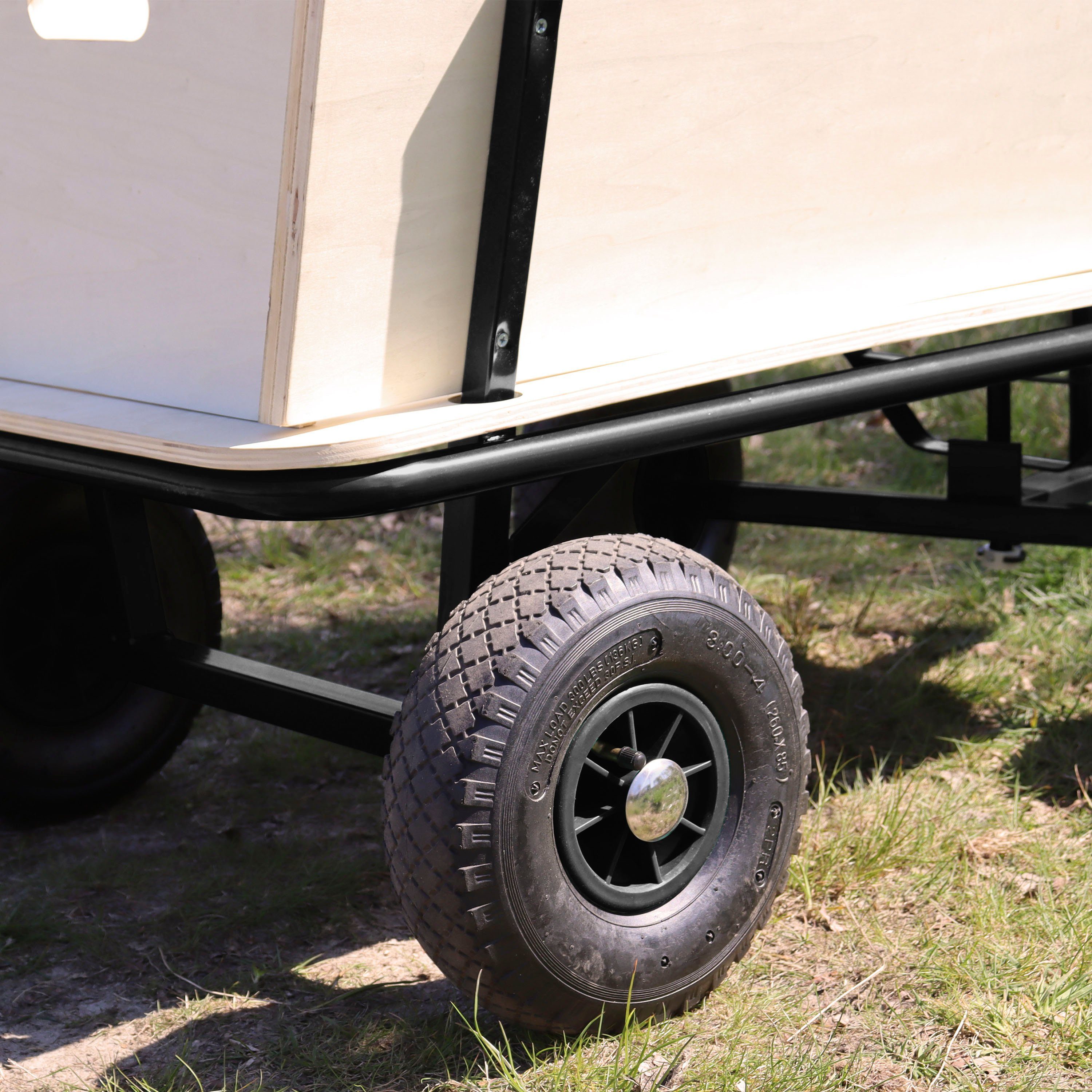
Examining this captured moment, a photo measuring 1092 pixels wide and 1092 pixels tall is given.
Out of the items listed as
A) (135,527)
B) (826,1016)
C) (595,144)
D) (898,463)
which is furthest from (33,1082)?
(898,463)

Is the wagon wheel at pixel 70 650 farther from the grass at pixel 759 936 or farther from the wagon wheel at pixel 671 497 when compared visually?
the wagon wheel at pixel 671 497

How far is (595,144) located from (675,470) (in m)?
1.66

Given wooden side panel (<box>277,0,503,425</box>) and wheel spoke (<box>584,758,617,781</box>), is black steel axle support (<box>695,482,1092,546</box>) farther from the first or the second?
wooden side panel (<box>277,0,503,425</box>)

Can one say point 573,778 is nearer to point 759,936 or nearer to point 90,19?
point 759,936

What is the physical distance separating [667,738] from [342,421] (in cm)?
71

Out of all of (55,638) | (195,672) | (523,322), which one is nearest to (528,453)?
(523,322)

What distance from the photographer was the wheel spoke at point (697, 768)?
206 cm

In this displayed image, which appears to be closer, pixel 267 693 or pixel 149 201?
pixel 149 201

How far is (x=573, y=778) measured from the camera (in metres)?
1.94

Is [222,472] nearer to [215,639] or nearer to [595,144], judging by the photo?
[595,144]

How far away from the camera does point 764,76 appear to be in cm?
209

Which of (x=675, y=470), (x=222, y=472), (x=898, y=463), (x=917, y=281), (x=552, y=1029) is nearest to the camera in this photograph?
(x=222, y=472)

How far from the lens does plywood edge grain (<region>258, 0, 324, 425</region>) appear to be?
164 centimetres

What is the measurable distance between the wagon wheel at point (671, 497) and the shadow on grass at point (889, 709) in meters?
0.45
